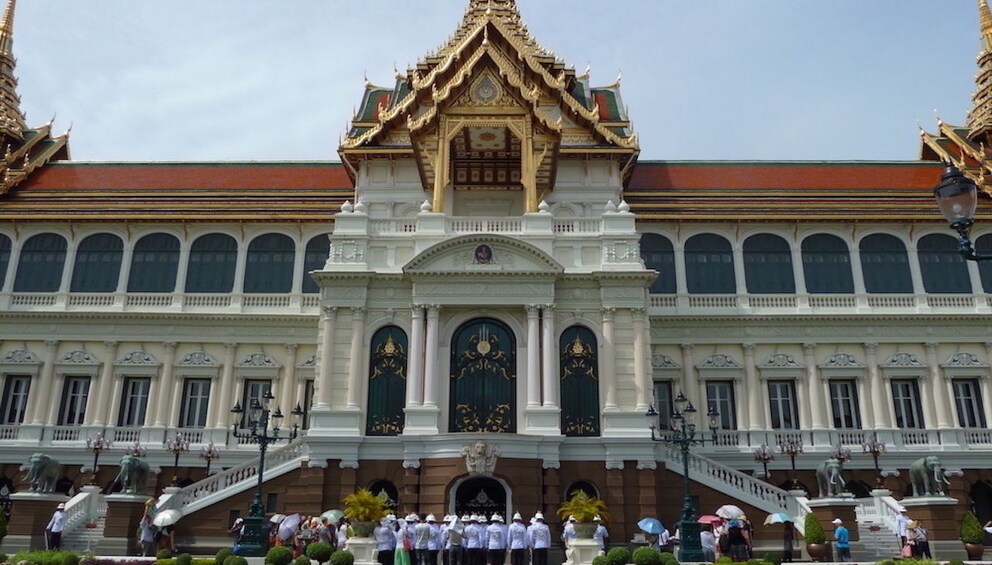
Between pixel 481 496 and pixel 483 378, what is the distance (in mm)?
3641

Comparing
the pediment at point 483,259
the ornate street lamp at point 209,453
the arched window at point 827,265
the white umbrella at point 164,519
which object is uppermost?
the arched window at point 827,265

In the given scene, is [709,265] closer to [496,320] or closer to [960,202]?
[496,320]

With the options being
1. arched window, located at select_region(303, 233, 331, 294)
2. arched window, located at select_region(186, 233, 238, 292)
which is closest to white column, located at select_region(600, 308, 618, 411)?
arched window, located at select_region(303, 233, 331, 294)

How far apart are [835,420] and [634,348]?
1039 cm

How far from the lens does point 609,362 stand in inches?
956

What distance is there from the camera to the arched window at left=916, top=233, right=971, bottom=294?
31.3 metres

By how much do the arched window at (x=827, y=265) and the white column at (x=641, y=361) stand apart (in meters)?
10.3

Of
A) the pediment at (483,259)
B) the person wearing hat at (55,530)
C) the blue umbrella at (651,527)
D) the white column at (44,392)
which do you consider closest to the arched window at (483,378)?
the pediment at (483,259)

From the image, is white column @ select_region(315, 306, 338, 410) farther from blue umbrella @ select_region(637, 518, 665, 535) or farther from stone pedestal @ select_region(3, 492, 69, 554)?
blue umbrella @ select_region(637, 518, 665, 535)

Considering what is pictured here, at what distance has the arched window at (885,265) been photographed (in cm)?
3138

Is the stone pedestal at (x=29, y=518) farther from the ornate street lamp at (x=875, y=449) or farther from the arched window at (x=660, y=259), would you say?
the ornate street lamp at (x=875, y=449)

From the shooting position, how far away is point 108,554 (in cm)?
2017

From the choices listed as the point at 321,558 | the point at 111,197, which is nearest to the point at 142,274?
the point at 111,197

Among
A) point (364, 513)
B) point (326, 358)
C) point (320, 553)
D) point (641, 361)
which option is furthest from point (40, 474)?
point (641, 361)
